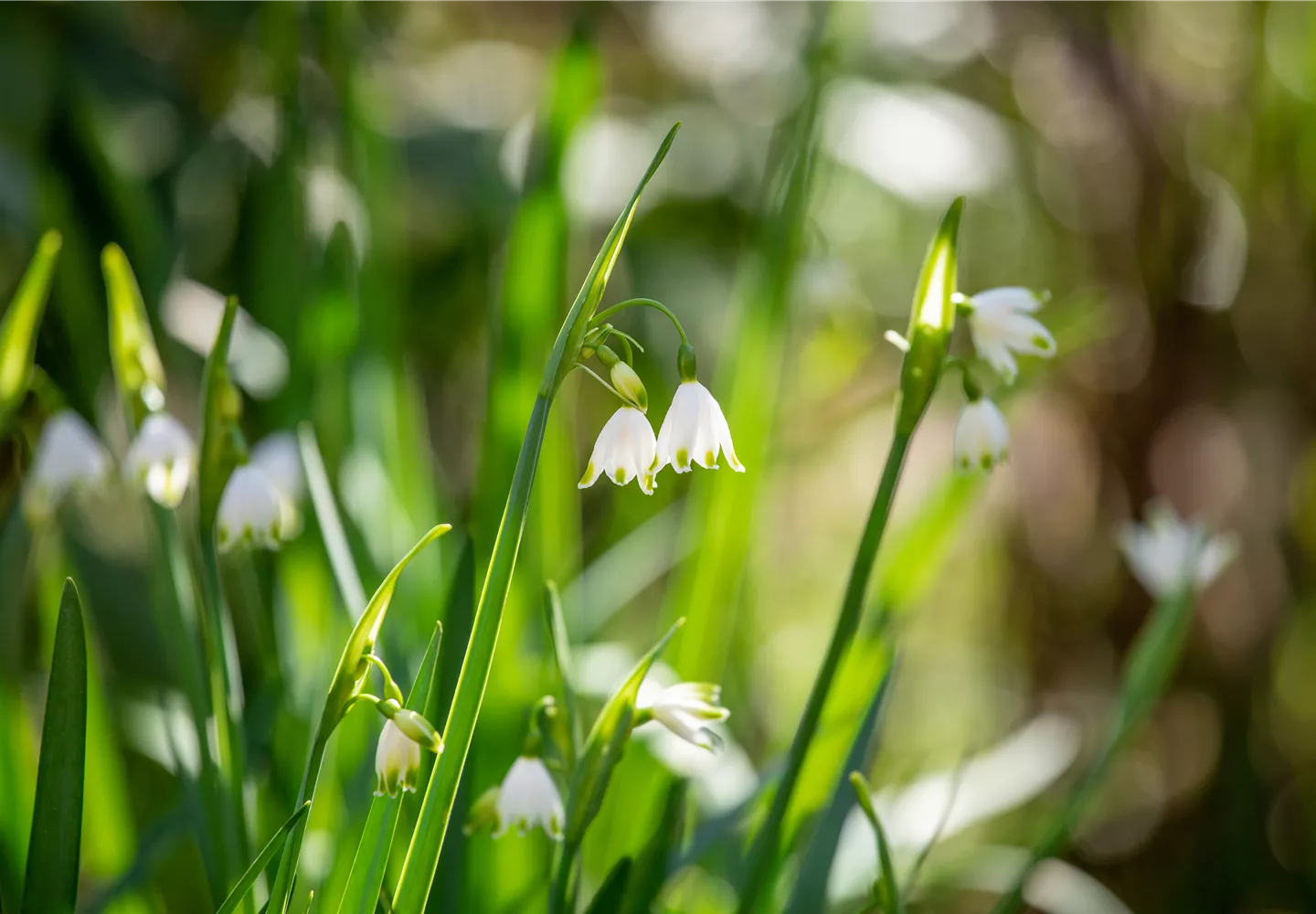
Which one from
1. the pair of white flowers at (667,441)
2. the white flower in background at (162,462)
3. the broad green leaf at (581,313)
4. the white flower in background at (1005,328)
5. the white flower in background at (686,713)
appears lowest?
the white flower in background at (686,713)

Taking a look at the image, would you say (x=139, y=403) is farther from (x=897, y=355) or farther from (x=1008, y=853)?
(x=897, y=355)

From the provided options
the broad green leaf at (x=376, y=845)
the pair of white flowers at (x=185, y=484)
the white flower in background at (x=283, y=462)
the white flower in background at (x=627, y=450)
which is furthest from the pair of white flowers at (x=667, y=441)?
the white flower in background at (x=283, y=462)

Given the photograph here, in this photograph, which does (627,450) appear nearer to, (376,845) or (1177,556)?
(376,845)

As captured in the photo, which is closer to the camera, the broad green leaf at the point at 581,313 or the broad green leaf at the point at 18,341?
the broad green leaf at the point at 581,313

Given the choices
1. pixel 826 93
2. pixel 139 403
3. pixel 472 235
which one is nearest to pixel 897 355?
pixel 472 235

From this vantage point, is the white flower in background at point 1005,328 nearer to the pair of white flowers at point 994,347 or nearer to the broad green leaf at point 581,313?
the pair of white flowers at point 994,347
